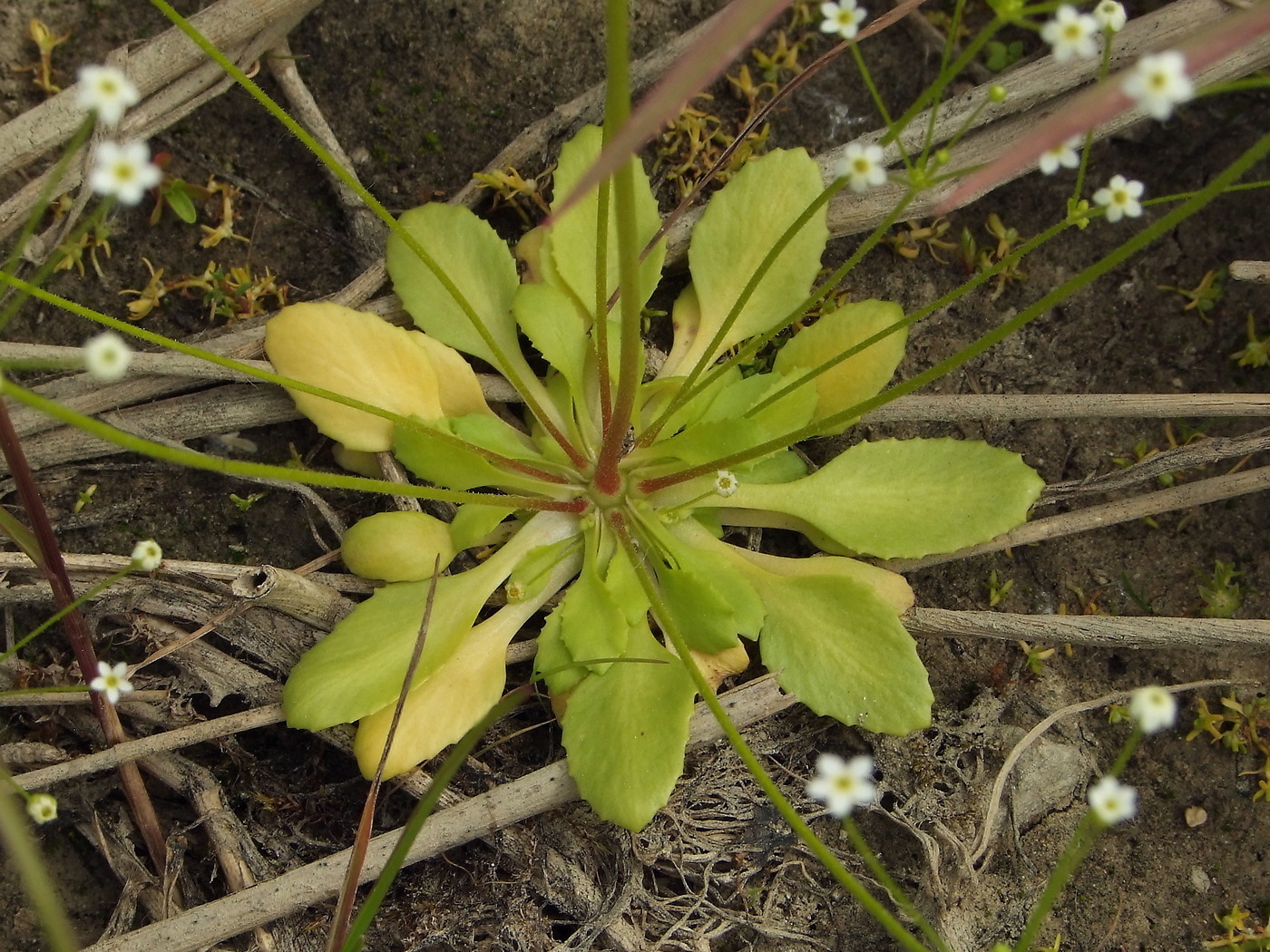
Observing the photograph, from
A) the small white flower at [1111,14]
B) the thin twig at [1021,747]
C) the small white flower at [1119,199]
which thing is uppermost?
the small white flower at [1111,14]

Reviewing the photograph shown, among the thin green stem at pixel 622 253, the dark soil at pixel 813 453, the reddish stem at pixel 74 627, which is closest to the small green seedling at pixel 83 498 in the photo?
the dark soil at pixel 813 453

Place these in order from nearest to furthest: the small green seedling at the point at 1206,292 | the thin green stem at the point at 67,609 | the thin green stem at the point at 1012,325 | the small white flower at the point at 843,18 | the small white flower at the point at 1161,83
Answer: the small white flower at the point at 1161,83 < the thin green stem at the point at 1012,325 < the small white flower at the point at 843,18 < the thin green stem at the point at 67,609 < the small green seedling at the point at 1206,292

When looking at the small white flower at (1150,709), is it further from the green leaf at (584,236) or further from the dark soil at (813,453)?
the green leaf at (584,236)

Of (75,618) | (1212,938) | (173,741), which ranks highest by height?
(75,618)

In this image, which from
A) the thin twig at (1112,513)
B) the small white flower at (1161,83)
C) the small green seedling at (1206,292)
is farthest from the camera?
the small green seedling at (1206,292)

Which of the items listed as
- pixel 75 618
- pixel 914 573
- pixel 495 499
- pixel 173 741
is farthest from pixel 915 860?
pixel 75 618

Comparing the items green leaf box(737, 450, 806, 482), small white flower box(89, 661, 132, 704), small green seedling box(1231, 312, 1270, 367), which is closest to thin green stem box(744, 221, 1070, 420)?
green leaf box(737, 450, 806, 482)

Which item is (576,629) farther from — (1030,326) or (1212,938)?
(1212,938)
